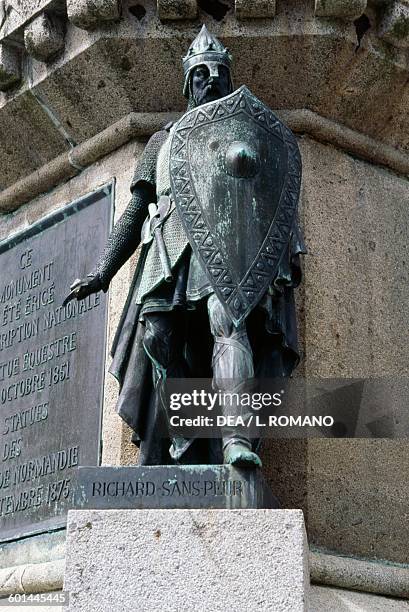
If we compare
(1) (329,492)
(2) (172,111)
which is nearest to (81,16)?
(2) (172,111)

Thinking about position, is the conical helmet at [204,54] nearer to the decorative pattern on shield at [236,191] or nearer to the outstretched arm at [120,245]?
the decorative pattern on shield at [236,191]

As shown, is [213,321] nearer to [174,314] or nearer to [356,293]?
[174,314]

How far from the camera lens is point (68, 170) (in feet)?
26.0

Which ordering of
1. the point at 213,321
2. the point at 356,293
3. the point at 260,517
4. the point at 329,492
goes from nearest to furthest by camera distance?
1. the point at 260,517
2. the point at 213,321
3. the point at 329,492
4. the point at 356,293

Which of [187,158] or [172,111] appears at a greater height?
[172,111]

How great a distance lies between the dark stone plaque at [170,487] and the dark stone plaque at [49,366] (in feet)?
4.31

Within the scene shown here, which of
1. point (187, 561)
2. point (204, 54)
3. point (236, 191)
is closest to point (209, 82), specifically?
point (204, 54)

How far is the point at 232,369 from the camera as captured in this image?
→ 5891mm

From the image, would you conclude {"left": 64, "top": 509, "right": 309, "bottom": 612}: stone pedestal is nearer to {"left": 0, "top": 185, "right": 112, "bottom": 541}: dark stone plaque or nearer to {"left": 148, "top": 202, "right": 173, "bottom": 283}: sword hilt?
{"left": 148, "top": 202, "right": 173, "bottom": 283}: sword hilt

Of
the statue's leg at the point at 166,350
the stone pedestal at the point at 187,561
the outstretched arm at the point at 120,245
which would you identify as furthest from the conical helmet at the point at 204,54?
the stone pedestal at the point at 187,561

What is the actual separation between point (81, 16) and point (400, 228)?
6.26 ft

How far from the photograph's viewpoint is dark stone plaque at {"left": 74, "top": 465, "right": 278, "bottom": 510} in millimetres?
5648

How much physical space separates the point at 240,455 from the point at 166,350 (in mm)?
787

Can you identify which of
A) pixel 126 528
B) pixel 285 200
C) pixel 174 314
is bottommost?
pixel 126 528
